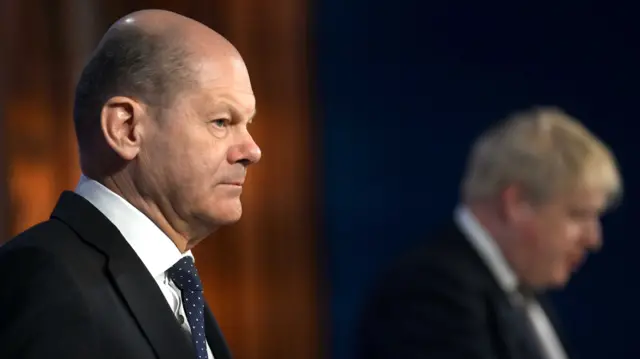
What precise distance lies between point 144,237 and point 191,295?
0.09 m

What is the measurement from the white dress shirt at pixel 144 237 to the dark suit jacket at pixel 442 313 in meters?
1.12

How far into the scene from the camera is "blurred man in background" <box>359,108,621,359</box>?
7.83 feet

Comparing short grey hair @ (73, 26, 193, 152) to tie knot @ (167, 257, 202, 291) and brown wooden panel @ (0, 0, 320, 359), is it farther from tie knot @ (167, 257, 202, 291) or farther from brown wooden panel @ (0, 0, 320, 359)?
Result: brown wooden panel @ (0, 0, 320, 359)

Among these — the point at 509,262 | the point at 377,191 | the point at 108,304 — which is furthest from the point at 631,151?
the point at 108,304

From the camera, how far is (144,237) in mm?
1323

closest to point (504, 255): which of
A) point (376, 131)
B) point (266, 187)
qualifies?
point (266, 187)

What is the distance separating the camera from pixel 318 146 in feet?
11.3

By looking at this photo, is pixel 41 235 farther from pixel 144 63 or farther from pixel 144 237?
pixel 144 63

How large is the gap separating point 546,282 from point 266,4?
1.12m

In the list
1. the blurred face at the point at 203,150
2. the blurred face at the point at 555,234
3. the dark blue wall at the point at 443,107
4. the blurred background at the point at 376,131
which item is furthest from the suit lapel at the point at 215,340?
the dark blue wall at the point at 443,107

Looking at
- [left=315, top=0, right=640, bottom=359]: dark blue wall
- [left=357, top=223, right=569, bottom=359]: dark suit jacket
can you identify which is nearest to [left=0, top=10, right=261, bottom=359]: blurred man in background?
[left=357, top=223, right=569, bottom=359]: dark suit jacket

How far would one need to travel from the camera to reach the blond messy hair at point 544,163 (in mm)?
2660

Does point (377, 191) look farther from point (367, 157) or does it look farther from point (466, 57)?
point (466, 57)

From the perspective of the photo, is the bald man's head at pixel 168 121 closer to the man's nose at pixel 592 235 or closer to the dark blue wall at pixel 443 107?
the man's nose at pixel 592 235
